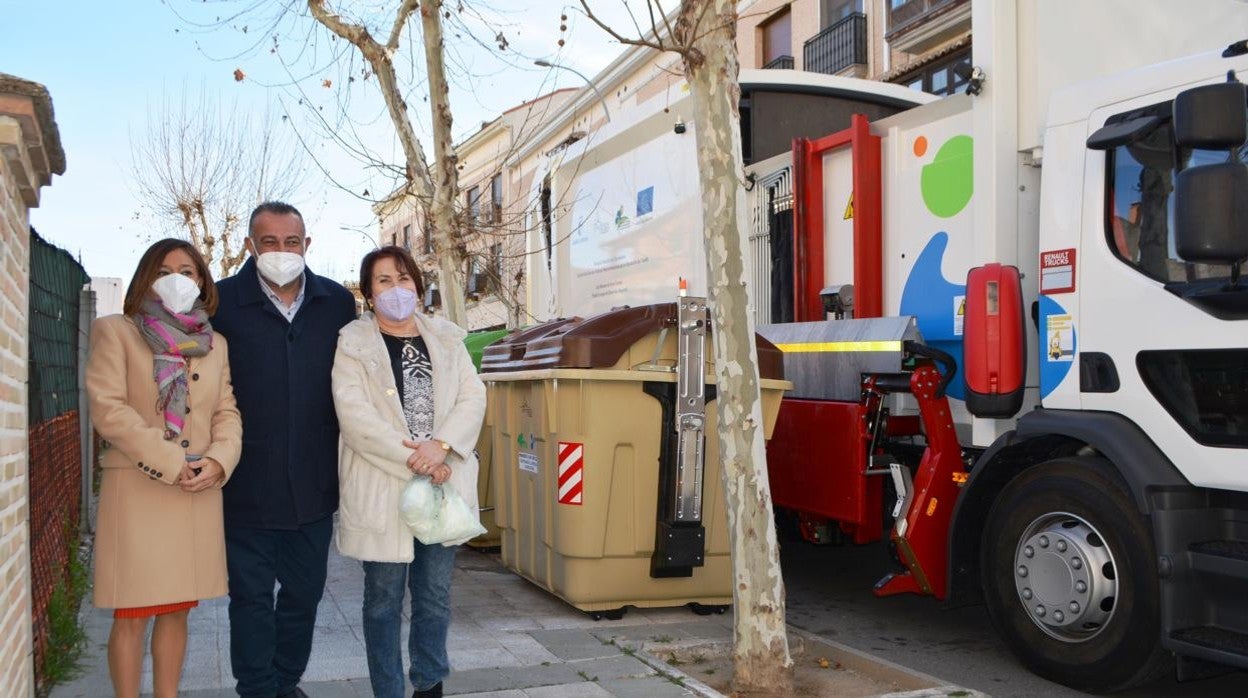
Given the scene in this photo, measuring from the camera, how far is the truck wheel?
4348 mm

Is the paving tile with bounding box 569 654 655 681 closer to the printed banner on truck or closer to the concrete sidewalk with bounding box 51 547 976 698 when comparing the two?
the concrete sidewalk with bounding box 51 547 976 698

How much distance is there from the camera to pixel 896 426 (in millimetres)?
5711

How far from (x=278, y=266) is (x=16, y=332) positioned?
880 millimetres

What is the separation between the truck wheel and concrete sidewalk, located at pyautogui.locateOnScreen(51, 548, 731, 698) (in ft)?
4.61

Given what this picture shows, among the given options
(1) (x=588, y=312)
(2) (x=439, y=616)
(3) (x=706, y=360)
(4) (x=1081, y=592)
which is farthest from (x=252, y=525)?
(1) (x=588, y=312)

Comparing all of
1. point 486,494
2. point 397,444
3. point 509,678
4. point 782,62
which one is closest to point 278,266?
point 397,444

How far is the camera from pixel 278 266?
3875 mm

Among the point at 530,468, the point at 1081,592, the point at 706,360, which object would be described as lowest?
the point at 1081,592

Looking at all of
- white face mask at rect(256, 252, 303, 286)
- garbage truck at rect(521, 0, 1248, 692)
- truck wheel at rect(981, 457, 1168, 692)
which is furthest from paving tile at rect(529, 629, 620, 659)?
white face mask at rect(256, 252, 303, 286)

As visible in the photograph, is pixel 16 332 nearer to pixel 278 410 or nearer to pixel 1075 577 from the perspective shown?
pixel 278 410

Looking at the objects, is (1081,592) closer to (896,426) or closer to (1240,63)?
(896,426)

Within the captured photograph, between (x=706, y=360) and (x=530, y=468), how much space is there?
3.91ft

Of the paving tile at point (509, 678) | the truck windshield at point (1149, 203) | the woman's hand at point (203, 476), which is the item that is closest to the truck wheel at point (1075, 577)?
the truck windshield at point (1149, 203)

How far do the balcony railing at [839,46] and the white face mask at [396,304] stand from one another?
17756 millimetres
